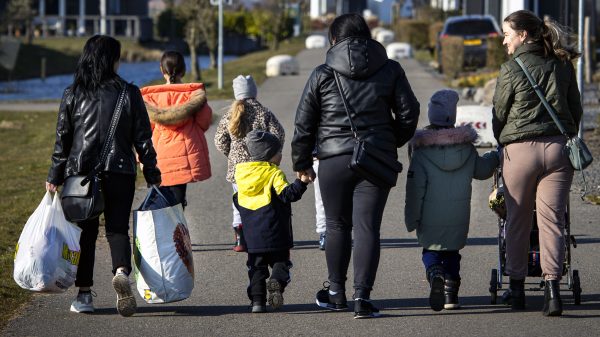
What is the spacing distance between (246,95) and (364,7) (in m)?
92.5

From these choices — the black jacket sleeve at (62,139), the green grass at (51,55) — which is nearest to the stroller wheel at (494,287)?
the black jacket sleeve at (62,139)

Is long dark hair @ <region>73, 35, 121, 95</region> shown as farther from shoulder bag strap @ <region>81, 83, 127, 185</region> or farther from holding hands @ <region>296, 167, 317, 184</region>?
holding hands @ <region>296, 167, 317, 184</region>

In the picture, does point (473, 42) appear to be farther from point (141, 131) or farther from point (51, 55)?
point (51, 55)

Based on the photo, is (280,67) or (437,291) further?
(280,67)

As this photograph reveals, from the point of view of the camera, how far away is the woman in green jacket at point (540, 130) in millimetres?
6691

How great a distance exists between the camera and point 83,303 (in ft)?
23.2

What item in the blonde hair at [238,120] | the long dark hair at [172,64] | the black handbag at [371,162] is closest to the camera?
the black handbag at [371,162]

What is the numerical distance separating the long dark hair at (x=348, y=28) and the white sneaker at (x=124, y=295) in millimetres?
1816

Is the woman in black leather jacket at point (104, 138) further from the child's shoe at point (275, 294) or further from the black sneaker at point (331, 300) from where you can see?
the black sneaker at point (331, 300)

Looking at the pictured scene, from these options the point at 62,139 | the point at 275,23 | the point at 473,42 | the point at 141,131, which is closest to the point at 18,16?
the point at 275,23

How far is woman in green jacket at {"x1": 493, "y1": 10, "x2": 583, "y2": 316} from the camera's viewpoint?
6.69 meters

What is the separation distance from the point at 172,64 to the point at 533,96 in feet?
9.91

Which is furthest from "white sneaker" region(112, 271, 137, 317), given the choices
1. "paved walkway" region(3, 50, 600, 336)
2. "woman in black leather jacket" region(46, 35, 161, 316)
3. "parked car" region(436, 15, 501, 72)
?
"parked car" region(436, 15, 501, 72)

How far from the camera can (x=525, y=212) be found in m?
6.86
